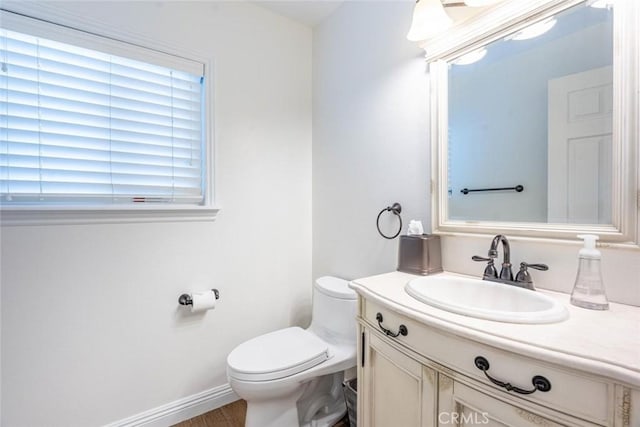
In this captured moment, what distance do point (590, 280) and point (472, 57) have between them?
2.99 feet

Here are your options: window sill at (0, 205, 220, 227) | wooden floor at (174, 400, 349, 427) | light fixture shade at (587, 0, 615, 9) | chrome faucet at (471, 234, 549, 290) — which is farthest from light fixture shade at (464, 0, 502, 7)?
wooden floor at (174, 400, 349, 427)

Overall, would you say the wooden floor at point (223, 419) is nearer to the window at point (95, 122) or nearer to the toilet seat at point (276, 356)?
the toilet seat at point (276, 356)

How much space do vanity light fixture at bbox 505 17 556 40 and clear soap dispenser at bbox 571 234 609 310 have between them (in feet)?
2.31

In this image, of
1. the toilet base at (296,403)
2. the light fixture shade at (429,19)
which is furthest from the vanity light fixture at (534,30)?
the toilet base at (296,403)

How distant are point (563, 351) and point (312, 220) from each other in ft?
5.33

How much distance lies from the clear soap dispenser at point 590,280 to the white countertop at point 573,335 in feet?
0.07

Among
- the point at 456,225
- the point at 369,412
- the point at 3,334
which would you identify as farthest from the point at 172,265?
the point at 456,225

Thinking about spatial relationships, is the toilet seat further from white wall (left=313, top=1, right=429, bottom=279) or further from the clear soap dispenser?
the clear soap dispenser

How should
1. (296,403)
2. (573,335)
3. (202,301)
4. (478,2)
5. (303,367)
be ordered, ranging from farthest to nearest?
(202,301)
(296,403)
(303,367)
(478,2)
(573,335)

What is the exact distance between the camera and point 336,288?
1.59 meters

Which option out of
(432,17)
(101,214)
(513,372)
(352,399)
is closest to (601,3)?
(432,17)

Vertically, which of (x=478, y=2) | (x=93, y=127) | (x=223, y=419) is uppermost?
(x=478, y=2)

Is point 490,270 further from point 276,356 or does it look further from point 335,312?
point 276,356

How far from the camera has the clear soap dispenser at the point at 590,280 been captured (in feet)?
2.53
